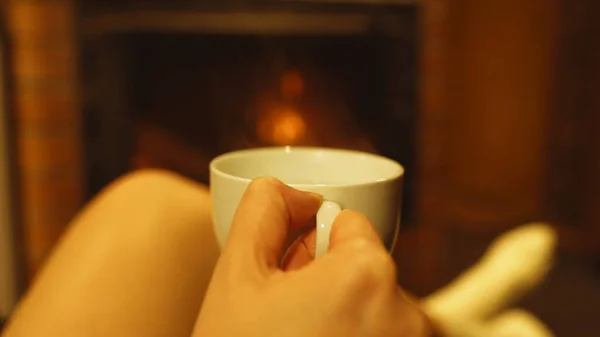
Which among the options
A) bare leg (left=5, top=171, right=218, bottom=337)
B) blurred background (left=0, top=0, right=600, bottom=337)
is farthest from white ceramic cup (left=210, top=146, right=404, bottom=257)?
blurred background (left=0, top=0, right=600, bottom=337)

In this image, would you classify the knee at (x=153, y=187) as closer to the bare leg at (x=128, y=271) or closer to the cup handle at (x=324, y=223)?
the bare leg at (x=128, y=271)

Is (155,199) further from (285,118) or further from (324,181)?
(285,118)

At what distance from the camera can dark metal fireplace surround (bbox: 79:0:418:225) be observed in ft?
4.78

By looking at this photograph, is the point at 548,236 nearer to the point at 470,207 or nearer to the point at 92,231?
the point at 92,231

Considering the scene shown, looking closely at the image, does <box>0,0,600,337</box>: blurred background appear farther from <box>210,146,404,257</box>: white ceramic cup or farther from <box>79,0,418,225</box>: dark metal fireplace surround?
<box>210,146,404,257</box>: white ceramic cup

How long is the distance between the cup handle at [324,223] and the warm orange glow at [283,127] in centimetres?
127

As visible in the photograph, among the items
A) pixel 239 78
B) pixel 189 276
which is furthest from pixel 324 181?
pixel 239 78

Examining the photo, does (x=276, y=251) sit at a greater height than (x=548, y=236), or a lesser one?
greater

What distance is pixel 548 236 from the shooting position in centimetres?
85

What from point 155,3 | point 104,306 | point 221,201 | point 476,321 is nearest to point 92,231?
point 104,306

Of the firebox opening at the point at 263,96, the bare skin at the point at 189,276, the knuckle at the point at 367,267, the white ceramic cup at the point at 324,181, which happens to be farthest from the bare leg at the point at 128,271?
the firebox opening at the point at 263,96

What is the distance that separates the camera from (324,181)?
0.49 m

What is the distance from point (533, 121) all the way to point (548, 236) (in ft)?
4.48

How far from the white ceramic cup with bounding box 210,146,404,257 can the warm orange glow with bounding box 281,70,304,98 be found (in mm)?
1137
